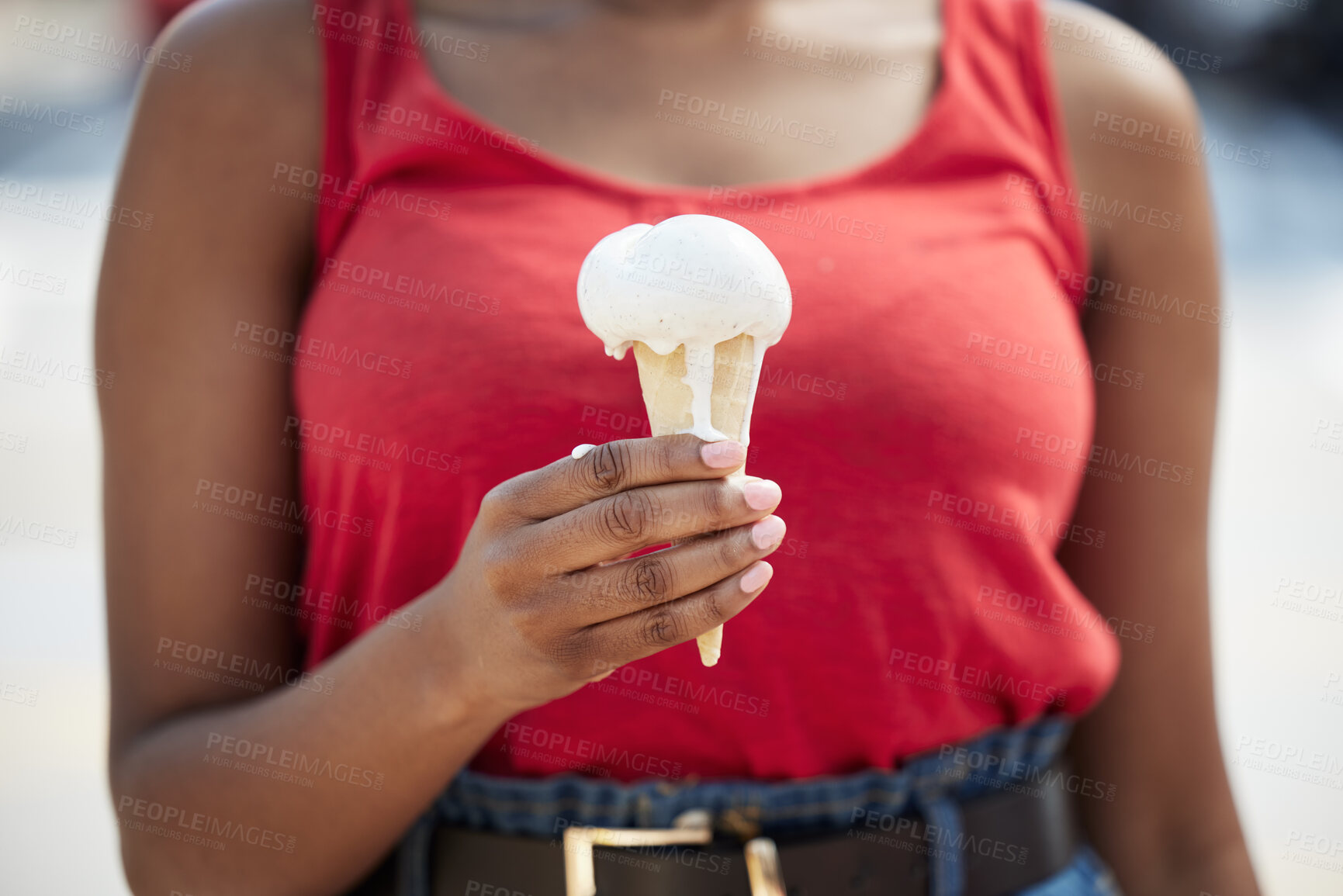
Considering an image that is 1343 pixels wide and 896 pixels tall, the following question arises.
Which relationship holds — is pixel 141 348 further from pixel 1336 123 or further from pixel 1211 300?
pixel 1336 123

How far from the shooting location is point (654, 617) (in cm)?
104

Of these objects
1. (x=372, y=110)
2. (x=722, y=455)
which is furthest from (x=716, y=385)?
(x=372, y=110)

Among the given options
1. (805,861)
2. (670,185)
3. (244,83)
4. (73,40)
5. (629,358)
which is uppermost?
(244,83)

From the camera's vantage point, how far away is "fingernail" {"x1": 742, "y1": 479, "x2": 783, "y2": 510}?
39.1 inches

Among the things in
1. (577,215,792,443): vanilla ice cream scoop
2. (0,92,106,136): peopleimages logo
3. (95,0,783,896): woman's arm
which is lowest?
(0,92,106,136): peopleimages logo

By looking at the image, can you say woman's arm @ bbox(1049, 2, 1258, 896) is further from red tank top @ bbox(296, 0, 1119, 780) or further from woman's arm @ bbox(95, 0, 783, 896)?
woman's arm @ bbox(95, 0, 783, 896)

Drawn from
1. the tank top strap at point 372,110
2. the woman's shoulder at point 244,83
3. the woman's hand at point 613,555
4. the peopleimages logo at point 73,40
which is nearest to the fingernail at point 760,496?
the woman's hand at point 613,555

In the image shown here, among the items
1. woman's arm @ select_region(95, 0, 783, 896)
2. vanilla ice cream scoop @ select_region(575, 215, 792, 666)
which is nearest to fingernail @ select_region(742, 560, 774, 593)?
vanilla ice cream scoop @ select_region(575, 215, 792, 666)

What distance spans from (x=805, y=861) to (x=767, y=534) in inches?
18.7

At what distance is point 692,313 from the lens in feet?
3.63

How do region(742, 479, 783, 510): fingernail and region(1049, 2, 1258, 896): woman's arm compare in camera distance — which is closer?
region(742, 479, 783, 510): fingernail

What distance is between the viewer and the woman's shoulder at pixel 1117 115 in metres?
1.64

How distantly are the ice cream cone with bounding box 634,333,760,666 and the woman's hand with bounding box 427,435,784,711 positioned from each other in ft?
0.45

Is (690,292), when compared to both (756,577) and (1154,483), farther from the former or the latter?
(1154,483)
